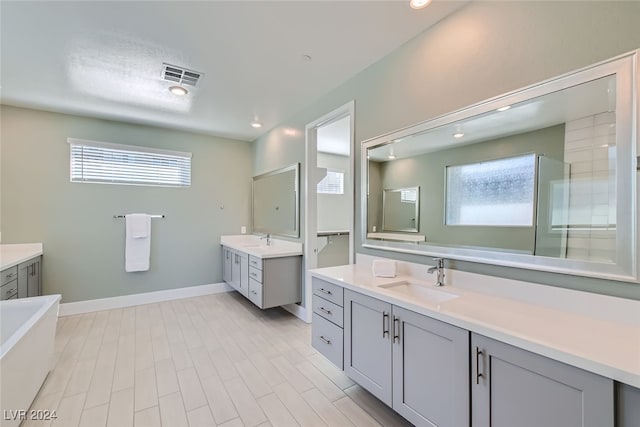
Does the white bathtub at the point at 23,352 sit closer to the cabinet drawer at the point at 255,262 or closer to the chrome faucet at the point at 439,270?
the cabinet drawer at the point at 255,262

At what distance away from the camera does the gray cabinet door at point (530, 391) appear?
0.88 m

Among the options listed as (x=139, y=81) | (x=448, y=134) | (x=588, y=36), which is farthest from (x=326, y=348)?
(x=139, y=81)

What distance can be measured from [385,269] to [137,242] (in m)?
3.60

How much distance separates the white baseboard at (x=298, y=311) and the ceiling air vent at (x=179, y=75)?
9.22 ft

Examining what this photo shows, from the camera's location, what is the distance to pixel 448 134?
1.84m

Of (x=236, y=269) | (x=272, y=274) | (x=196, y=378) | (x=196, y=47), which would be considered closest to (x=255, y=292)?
(x=272, y=274)

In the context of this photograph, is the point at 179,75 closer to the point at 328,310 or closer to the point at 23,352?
the point at 23,352

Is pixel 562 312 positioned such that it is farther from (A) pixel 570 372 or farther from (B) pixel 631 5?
(B) pixel 631 5

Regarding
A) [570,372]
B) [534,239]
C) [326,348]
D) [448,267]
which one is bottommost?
[326,348]

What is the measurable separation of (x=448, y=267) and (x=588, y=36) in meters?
1.33

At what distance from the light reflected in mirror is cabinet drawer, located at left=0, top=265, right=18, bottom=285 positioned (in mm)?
3492

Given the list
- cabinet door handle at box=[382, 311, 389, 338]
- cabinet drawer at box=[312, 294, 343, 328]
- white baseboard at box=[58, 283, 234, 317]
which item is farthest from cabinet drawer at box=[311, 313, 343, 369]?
white baseboard at box=[58, 283, 234, 317]

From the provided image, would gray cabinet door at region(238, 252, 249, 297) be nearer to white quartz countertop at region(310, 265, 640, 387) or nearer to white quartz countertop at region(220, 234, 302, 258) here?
white quartz countertop at region(220, 234, 302, 258)

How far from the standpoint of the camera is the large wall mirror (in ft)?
3.75
